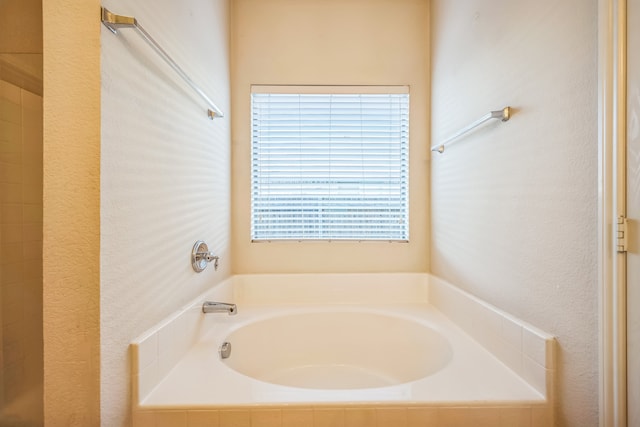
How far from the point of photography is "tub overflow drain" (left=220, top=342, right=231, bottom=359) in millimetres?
1340

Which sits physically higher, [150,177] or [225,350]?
[150,177]

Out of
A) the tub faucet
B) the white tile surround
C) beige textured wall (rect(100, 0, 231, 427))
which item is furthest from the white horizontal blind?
the white tile surround

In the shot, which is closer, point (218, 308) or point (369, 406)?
point (369, 406)

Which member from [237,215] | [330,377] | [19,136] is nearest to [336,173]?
[237,215]

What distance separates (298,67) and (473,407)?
6.07 ft

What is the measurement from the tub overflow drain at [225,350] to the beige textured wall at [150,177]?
0.84 feet

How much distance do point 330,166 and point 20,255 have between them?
1.45 meters

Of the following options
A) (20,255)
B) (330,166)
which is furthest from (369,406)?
(330,166)

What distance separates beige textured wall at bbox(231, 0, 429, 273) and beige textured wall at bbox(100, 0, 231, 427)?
13.9 inches

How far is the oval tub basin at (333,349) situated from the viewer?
152 centimetres

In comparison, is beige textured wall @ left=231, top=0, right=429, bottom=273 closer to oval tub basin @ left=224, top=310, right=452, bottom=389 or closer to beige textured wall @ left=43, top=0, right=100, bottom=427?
oval tub basin @ left=224, top=310, right=452, bottom=389

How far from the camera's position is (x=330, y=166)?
1931 millimetres

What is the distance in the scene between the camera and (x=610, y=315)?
2.41 ft

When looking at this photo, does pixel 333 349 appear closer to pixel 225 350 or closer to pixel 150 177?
pixel 225 350
